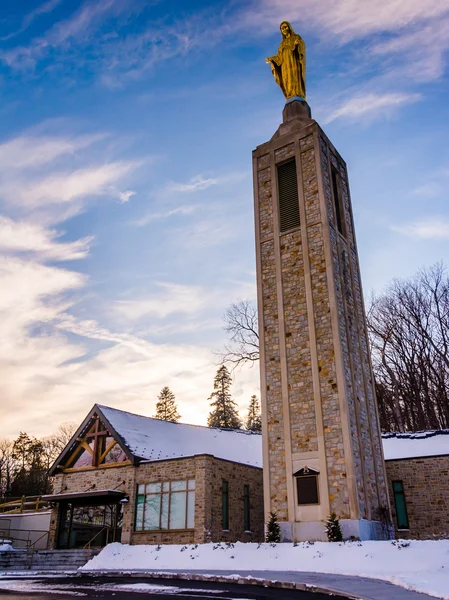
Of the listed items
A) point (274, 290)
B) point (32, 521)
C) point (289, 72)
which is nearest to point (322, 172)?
point (274, 290)

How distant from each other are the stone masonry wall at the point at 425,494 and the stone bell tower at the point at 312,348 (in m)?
1.55

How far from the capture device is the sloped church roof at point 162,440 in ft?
74.6

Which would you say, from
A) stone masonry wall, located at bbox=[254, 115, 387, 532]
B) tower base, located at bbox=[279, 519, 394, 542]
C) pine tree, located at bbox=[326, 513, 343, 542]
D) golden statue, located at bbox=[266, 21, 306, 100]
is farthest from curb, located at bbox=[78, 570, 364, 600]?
golden statue, located at bbox=[266, 21, 306, 100]

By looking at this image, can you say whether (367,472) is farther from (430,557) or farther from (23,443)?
(23,443)

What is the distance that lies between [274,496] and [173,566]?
4.08 metres

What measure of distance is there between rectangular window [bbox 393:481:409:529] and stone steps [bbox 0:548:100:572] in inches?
458

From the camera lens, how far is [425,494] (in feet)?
65.1

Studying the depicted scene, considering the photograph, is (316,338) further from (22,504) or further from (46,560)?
(22,504)

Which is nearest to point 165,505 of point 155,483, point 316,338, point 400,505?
point 155,483

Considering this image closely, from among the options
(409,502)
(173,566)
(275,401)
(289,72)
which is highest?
(289,72)

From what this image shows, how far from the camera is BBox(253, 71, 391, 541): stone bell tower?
57.0ft

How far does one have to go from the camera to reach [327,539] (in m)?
16.4

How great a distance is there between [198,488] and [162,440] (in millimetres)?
5184

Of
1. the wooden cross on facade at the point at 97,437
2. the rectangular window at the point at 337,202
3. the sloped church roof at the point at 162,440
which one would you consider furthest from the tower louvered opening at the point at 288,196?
the wooden cross on facade at the point at 97,437
